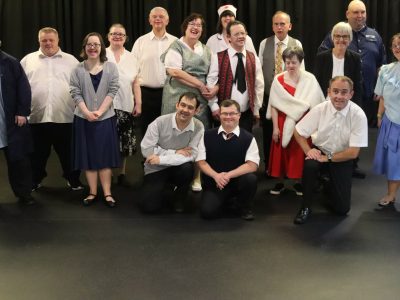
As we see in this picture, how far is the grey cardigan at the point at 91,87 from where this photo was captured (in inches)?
144

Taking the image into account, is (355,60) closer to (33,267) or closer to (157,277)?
(157,277)

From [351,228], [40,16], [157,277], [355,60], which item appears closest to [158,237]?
[157,277]

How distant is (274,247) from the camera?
307cm

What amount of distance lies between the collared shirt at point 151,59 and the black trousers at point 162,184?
2.97 feet

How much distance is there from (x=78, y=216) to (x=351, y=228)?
1.76 metres

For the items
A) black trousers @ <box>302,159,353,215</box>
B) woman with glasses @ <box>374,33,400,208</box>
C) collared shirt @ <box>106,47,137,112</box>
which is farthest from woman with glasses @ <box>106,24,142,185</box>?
woman with glasses @ <box>374,33,400,208</box>

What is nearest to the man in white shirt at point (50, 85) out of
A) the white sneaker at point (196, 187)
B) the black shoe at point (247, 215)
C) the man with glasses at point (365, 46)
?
the white sneaker at point (196, 187)

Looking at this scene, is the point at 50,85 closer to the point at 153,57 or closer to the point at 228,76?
the point at 153,57

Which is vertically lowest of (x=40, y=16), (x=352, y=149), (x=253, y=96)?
(x=352, y=149)

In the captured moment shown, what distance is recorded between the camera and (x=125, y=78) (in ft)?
13.4

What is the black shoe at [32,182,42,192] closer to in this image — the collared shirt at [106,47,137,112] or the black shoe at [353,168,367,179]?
the collared shirt at [106,47,137,112]

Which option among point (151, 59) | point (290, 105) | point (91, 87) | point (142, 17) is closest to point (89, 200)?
point (91, 87)

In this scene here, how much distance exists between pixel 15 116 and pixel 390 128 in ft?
8.38

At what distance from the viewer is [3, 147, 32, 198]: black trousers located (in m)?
3.81
